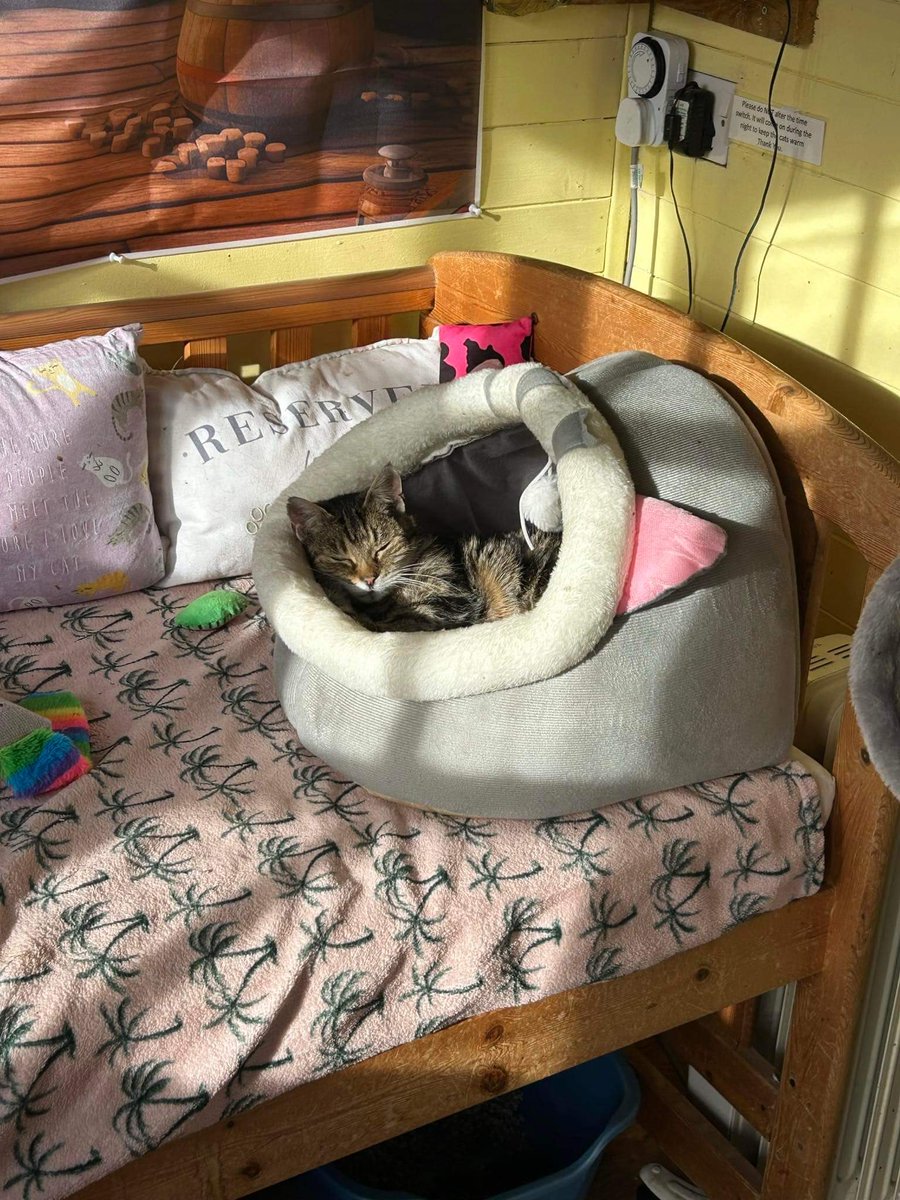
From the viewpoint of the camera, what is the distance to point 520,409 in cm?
155

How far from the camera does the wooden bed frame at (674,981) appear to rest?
1292mm

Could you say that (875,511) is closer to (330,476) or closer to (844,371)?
(844,371)

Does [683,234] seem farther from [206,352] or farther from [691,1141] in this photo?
[691,1141]

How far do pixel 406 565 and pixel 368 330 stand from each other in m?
0.74

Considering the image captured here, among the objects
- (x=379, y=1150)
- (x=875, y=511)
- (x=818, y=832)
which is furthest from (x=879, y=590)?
(x=379, y=1150)

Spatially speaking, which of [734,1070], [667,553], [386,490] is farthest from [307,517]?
[734,1070]

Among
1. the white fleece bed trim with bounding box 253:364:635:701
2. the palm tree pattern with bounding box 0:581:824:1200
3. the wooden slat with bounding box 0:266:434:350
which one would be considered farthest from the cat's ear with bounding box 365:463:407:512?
the wooden slat with bounding box 0:266:434:350

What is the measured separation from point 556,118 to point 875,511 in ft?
3.63

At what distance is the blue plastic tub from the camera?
1681 mm

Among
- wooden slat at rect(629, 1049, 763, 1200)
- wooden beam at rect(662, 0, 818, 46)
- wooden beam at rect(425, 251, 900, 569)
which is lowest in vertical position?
wooden slat at rect(629, 1049, 763, 1200)

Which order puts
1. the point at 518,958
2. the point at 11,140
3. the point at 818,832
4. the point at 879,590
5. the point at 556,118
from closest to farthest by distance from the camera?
the point at 879,590, the point at 518,958, the point at 818,832, the point at 11,140, the point at 556,118

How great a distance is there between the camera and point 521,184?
2.18 metres

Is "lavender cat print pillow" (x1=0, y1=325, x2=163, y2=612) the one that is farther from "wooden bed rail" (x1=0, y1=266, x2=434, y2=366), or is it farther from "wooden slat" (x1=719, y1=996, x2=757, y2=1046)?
"wooden slat" (x1=719, y1=996, x2=757, y2=1046)

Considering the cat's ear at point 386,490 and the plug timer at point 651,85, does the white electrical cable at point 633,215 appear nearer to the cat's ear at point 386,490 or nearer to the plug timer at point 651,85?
the plug timer at point 651,85
